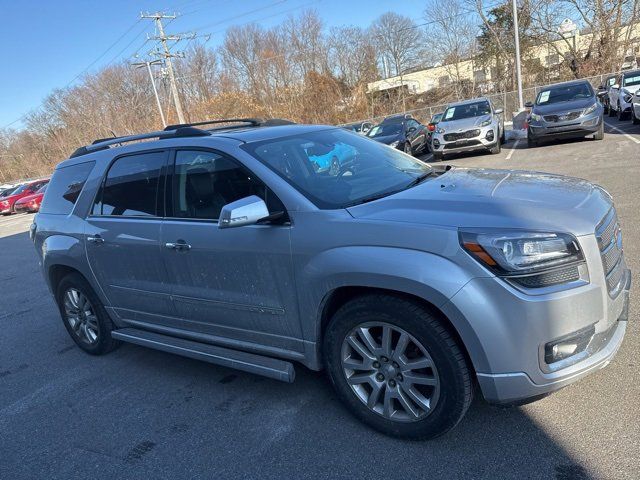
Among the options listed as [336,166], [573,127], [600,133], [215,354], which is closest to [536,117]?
[573,127]

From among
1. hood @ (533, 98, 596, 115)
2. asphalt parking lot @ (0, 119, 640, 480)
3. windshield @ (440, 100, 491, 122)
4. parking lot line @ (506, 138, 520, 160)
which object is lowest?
parking lot line @ (506, 138, 520, 160)

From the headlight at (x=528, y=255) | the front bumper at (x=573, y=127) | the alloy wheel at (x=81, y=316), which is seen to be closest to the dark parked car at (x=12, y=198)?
the front bumper at (x=573, y=127)

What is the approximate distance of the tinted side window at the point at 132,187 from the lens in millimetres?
3783

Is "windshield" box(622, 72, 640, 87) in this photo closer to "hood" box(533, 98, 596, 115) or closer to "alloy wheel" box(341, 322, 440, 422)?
"hood" box(533, 98, 596, 115)

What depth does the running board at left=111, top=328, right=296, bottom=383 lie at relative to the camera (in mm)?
3160

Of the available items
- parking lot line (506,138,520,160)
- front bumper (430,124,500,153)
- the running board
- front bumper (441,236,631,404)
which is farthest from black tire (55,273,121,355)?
front bumper (430,124,500,153)

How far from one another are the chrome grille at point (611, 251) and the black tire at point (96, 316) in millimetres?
3978

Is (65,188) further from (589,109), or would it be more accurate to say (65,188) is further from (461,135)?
(589,109)

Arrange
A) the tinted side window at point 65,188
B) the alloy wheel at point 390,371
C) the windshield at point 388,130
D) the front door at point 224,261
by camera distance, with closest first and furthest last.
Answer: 1. the alloy wheel at point 390,371
2. the front door at point 224,261
3. the tinted side window at point 65,188
4. the windshield at point 388,130

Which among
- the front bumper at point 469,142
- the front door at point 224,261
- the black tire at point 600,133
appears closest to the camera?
the front door at point 224,261

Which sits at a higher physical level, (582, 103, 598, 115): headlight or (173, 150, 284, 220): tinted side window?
(173, 150, 284, 220): tinted side window

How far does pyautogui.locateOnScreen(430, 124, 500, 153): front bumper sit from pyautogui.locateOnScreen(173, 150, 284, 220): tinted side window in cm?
1237

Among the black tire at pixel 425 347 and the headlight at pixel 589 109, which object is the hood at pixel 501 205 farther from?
the headlight at pixel 589 109

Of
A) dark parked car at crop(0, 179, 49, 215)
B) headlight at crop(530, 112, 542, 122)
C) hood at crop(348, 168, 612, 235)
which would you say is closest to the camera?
hood at crop(348, 168, 612, 235)
